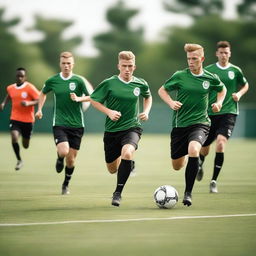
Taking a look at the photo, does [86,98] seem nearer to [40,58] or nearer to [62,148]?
[62,148]

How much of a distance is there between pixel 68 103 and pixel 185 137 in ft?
7.30

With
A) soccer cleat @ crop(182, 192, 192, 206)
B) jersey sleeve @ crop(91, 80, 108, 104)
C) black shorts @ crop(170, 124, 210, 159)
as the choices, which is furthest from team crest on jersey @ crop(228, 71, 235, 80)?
soccer cleat @ crop(182, 192, 192, 206)

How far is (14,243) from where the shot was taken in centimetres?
794

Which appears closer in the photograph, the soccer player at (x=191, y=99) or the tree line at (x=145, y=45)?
the soccer player at (x=191, y=99)

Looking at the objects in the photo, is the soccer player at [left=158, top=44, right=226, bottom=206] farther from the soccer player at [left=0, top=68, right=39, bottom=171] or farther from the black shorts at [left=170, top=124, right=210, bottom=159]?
the soccer player at [left=0, top=68, right=39, bottom=171]

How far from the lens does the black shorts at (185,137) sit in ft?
36.8

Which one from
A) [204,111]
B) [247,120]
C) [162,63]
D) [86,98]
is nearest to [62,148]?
[86,98]

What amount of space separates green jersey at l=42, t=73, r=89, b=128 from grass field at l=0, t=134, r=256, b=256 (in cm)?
108

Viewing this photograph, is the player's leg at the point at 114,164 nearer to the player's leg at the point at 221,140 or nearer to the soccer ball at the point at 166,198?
the soccer ball at the point at 166,198

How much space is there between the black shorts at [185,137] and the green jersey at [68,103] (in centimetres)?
187

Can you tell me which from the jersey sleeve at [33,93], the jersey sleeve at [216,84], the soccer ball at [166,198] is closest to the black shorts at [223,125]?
the jersey sleeve at [216,84]

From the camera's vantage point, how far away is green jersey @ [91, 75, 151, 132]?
11.3 m

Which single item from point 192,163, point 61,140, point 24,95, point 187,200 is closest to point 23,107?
point 24,95

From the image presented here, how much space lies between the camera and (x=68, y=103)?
12977 millimetres
